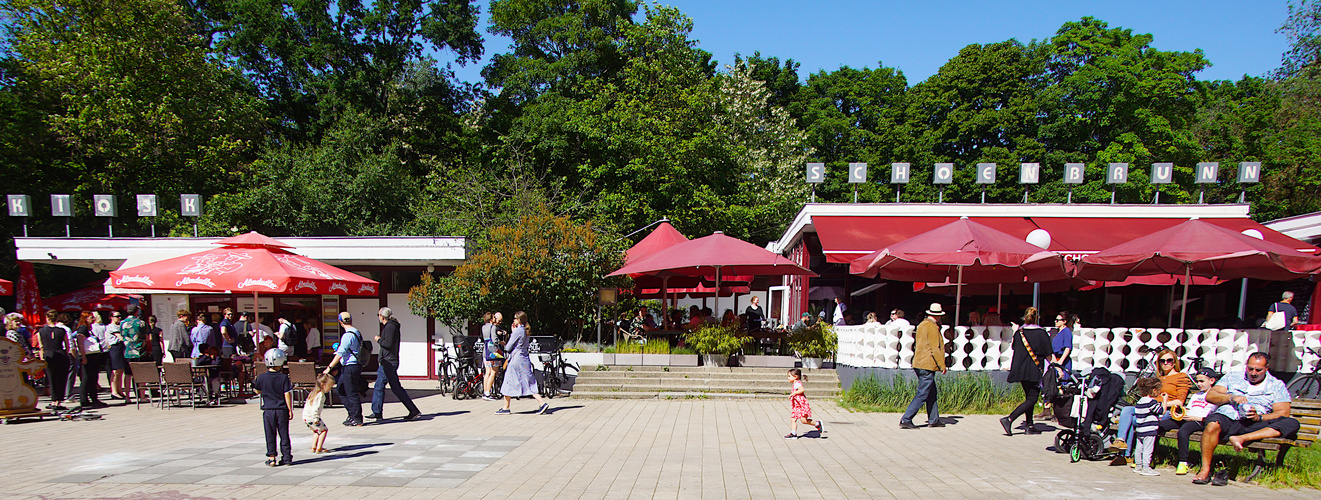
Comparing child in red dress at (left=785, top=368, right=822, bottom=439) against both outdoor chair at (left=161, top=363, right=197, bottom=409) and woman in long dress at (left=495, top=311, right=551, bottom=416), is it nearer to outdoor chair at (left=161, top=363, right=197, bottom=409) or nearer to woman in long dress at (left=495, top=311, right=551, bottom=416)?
woman in long dress at (left=495, top=311, right=551, bottom=416)

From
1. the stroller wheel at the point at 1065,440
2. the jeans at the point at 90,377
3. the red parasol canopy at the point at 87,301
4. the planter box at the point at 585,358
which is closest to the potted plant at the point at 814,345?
the planter box at the point at 585,358

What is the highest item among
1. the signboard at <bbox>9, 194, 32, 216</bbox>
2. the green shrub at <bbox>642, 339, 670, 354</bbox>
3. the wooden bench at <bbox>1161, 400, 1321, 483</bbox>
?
the signboard at <bbox>9, 194, 32, 216</bbox>

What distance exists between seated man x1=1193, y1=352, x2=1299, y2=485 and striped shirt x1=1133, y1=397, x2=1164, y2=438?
37 cm

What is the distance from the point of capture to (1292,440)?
613 cm

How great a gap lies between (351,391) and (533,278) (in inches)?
209

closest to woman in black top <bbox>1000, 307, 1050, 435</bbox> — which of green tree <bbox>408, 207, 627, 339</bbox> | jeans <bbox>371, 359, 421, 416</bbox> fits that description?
jeans <bbox>371, 359, 421, 416</bbox>

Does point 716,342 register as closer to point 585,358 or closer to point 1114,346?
point 585,358

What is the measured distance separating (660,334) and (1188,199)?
26.8m

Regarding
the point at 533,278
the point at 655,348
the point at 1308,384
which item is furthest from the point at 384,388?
the point at 1308,384

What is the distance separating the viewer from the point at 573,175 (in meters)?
29.1

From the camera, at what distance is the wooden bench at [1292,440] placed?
6.14 metres

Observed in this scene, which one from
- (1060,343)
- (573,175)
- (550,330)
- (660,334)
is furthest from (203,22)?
(1060,343)

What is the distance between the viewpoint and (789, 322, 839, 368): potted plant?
13.4 meters

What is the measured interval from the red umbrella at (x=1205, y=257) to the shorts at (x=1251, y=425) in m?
4.84
